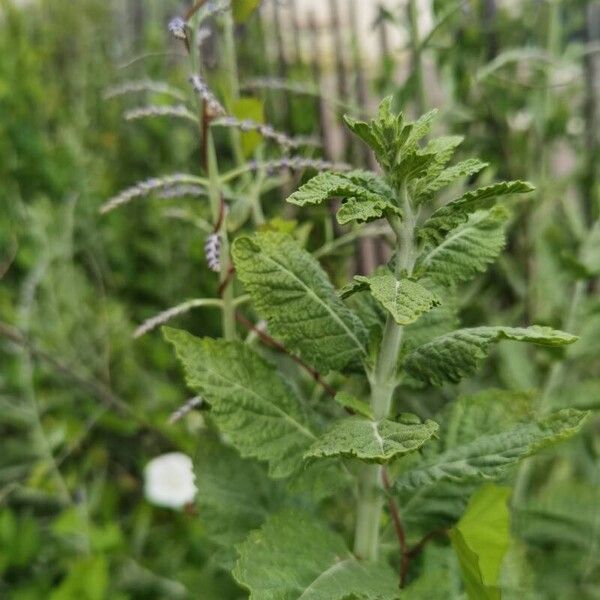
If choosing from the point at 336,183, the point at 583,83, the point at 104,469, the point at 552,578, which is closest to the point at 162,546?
the point at 104,469

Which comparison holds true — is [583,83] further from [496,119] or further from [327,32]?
[327,32]

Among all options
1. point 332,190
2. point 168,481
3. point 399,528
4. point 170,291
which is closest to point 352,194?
point 332,190

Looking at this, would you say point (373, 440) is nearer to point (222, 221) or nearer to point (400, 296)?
point (400, 296)

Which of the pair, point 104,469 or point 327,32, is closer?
point 104,469

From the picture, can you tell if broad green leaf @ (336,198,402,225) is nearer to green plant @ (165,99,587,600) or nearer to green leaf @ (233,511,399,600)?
green plant @ (165,99,587,600)

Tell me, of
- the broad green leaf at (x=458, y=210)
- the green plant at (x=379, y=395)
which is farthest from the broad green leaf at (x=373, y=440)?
the broad green leaf at (x=458, y=210)

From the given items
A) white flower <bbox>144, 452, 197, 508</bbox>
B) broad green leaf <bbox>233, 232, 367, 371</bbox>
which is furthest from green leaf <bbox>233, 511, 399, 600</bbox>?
white flower <bbox>144, 452, 197, 508</bbox>
